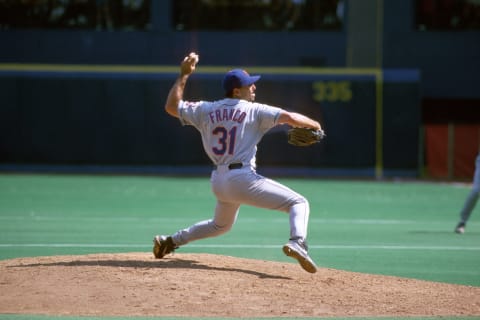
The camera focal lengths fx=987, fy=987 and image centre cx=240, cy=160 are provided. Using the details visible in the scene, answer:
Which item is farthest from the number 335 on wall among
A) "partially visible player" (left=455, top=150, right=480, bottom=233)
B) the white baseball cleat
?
the white baseball cleat

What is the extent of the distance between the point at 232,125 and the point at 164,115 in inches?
878

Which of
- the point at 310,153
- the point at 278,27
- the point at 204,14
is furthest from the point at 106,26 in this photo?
the point at 310,153

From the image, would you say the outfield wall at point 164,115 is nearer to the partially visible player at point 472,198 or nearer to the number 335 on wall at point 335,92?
the number 335 on wall at point 335,92

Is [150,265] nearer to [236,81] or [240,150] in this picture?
[240,150]

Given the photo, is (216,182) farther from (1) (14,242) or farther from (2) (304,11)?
(2) (304,11)

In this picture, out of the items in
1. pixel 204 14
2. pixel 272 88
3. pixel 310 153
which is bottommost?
pixel 310 153

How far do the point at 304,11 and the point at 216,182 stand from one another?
1037 inches

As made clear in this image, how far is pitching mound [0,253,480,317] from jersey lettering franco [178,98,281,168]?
1.17 metres

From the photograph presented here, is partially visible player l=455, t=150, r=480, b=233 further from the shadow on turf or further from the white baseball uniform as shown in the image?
the shadow on turf

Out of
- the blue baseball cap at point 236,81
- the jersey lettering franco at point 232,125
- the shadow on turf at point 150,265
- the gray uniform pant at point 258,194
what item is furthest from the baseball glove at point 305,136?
the shadow on turf at point 150,265

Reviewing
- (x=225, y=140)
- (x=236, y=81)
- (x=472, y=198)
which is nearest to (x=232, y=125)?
(x=225, y=140)

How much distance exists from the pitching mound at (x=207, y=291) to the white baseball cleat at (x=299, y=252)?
0.57 feet

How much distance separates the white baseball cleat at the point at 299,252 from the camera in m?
9.36

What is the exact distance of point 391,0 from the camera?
3538 centimetres
